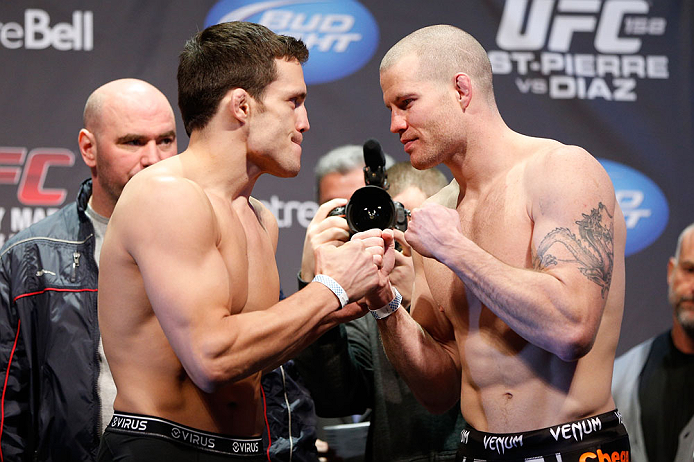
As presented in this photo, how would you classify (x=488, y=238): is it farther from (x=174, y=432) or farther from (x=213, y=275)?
(x=174, y=432)

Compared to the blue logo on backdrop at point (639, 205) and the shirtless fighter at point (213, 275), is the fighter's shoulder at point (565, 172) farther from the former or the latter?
the blue logo on backdrop at point (639, 205)

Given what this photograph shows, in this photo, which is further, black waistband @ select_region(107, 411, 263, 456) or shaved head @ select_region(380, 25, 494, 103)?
shaved head @ select_region(380, 25, 494, 103)

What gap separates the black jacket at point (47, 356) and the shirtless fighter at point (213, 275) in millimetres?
724

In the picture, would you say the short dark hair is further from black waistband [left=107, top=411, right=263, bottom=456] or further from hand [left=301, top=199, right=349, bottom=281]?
black waistband [left=107, top=411, right=263, bottom=456]

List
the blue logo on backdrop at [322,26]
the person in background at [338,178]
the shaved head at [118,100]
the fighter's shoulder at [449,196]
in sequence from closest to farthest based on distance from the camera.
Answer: the fighter's shoulder at [449,196] → the shaved head at [118,100] → the person in background at [338,178] → the blue logo on backdrop at [322,26]

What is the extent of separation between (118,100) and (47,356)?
100 cm

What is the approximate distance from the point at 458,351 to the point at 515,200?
1.73 feet

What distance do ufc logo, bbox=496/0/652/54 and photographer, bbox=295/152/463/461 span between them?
171cm

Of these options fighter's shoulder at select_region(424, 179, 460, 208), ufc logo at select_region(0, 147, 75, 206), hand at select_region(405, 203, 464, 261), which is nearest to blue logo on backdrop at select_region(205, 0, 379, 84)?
ufc logo at select_region(0, 147, 75, 206)

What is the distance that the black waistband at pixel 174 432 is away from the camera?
172 centimetres

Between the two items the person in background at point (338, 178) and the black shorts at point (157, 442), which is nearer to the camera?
the black shorts at point (157, 442)

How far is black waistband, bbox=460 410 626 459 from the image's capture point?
1.81m

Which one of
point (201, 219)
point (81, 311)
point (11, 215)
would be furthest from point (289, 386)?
point (11, 215)

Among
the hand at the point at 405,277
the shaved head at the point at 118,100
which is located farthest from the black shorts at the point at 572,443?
the shaved head at the point at 118,100
